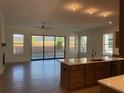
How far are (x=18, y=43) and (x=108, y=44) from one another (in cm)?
640

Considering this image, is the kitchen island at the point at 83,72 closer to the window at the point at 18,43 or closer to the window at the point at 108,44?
the window at the point at 108,44

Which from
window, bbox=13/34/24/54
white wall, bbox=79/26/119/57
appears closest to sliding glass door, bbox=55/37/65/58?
white wall, bbox=79/26/119/57

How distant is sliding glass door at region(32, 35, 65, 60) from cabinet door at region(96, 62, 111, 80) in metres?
6.55

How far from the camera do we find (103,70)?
4.30 m

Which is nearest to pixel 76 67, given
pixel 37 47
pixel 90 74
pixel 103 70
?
pixel 90 74

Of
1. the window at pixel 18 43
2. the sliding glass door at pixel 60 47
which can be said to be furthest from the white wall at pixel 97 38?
the window at pixel 18 43

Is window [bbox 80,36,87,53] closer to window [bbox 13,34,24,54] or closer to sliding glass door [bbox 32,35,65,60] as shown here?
sliding glass door [bbox 32,35,65,60]

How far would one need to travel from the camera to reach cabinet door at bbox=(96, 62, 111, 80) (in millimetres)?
4184

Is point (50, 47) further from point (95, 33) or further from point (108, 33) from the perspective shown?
point (108, 33)

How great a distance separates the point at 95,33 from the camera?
9.56 meters

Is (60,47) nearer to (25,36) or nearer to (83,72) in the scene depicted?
(25,36)

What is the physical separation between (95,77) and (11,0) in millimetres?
3631

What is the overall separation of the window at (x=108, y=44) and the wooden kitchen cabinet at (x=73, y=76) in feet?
16.7

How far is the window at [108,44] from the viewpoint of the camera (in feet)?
26.9
